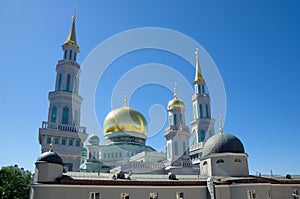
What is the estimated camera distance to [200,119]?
54344mm

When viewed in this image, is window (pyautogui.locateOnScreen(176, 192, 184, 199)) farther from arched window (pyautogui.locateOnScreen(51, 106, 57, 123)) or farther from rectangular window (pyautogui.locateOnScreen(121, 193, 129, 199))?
arched window (pyautogui.locateOnScreen(51, 106, 57, 123))

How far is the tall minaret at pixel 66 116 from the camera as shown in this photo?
40.4m

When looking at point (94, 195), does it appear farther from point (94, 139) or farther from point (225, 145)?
point (94, 139)

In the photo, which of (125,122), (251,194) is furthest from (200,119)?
(251,194)

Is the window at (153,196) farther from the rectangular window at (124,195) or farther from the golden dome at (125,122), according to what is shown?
the golden dome at (125,122)

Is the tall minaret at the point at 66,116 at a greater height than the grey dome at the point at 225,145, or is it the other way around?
the tall minaret at the point at 66,116

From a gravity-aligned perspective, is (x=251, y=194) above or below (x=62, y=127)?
below

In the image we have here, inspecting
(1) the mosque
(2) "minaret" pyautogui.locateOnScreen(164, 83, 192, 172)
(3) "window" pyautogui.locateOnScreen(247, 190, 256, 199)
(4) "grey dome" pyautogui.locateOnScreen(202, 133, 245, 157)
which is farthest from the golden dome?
(3) "window" pyautogui.locateOnScreen(247, 190, 256, 199)

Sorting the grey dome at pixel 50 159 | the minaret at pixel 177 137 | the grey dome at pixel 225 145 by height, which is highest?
the minaret at pixel 177 137

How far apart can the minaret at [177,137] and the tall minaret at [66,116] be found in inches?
592

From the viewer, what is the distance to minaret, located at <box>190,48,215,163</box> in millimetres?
53625

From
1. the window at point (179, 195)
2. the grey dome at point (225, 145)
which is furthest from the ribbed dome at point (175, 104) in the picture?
the window at point (179, 195)

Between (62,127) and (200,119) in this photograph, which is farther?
(200,119)

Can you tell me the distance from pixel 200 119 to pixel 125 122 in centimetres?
1520
